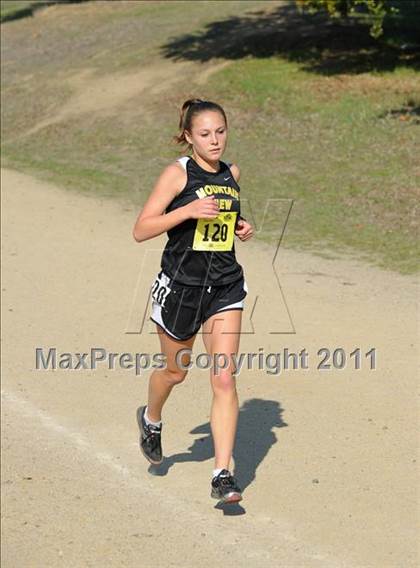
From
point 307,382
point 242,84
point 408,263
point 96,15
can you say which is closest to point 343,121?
point 242,84

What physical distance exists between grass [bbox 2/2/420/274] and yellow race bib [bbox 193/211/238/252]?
240 inches

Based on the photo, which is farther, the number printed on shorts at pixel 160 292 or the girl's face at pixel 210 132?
the number printed on shorts at pixel 160 292

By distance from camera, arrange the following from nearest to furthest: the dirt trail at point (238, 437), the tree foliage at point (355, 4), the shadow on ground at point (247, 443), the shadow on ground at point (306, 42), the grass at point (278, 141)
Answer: the dirt trail at point (238, 437)
the shadow on ground at point (247, 443)
the grass at point (278, 141)
the tree foliage at point (355, 4)
the shadow on ground at point (306, 42)

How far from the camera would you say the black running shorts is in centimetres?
715

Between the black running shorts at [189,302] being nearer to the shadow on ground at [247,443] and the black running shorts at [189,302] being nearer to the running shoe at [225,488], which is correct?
the running shoe at [225,488]

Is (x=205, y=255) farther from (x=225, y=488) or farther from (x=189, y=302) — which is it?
(x=225, y=488)

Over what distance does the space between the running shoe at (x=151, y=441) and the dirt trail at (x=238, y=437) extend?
0.27 meters

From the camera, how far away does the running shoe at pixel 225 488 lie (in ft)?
23.0

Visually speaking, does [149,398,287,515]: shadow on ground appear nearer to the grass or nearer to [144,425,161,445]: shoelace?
[144,425,161,445]: shoelace

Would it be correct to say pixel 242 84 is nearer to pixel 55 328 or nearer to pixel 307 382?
pixel 55 328

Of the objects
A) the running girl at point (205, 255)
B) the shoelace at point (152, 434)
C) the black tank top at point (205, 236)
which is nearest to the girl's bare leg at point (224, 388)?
the running girl at point (205, 255)

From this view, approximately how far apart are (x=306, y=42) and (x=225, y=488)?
19.6m

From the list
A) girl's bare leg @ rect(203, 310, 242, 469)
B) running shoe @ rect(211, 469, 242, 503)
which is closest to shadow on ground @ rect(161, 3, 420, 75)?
girl's bare leg @ rect(203, 310, 242, 469)

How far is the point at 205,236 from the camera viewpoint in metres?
6.97
